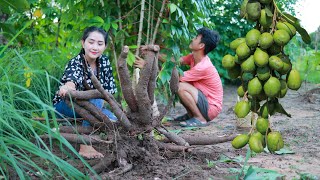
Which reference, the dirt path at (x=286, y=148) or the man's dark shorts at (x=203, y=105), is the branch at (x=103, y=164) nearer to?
the dirt path at (x=286, y=148)

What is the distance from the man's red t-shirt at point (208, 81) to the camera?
5212 mm

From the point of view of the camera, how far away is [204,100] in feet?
17.2

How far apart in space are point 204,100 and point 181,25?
1.60m

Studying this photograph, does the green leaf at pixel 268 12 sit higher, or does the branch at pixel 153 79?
the green leaf at pixel 268 12

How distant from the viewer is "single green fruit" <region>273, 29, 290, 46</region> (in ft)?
5.22

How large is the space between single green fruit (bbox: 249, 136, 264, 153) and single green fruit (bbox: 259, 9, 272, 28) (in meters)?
0.48

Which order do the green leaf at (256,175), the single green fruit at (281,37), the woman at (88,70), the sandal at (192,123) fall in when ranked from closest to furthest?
the single green fruit at (281,37)
the green leaf at (256,175)
the woman at (88,70)
the sandal at (192,123)

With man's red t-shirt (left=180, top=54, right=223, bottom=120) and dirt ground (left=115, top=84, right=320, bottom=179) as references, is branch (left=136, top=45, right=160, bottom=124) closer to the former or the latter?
dirt ground (left=115, top=84, right=320, bottom=179)

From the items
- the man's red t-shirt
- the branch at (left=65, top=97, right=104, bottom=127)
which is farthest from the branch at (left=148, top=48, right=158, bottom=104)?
the man's red t-shirt

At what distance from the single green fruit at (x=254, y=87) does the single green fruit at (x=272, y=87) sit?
1.1 inches

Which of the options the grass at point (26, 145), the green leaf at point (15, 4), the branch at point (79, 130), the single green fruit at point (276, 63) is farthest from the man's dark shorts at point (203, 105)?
the single green fruit at point (276, 63)

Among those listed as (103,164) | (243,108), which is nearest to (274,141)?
(243,108)

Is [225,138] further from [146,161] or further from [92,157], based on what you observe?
[92,157]

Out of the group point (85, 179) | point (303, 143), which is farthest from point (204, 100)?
point (85, 179)
